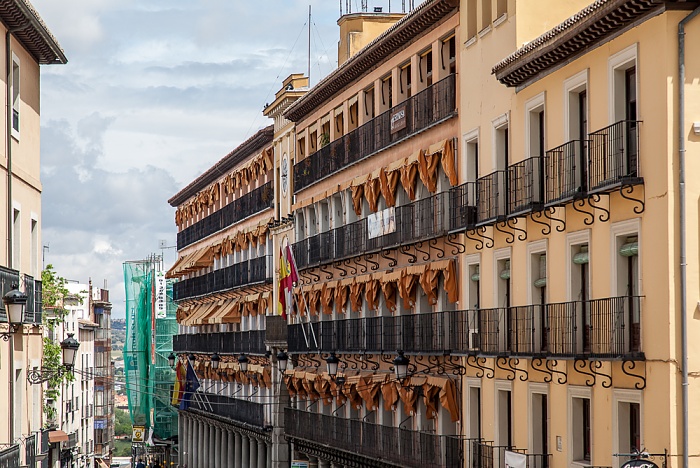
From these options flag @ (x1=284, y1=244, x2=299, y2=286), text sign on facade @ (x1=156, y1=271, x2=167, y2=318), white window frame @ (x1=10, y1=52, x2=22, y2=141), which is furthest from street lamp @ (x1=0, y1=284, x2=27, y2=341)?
text sign on facade @ (x1=156, y1=271, x2=167, y2=318)

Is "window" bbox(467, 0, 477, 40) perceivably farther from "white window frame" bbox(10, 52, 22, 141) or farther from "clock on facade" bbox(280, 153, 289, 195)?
"clock on facade" bbox(280, 153, 289, 195)

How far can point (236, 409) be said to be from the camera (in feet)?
230

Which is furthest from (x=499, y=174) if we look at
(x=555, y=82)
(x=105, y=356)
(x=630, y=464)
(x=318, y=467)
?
(x=105, y=356)

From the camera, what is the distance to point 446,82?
39.5m

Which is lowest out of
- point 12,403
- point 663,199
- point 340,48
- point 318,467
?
point 318,467

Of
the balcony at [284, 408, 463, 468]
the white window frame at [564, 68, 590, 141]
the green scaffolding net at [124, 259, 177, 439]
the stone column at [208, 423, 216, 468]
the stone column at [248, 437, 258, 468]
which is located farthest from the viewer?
the green scaffolding net at [124, 259, 177, 439]

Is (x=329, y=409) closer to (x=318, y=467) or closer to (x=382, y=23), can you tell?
(x=318, y=467)

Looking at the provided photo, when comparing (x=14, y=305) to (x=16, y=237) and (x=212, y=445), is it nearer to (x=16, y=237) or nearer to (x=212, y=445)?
(x=16, y=237)

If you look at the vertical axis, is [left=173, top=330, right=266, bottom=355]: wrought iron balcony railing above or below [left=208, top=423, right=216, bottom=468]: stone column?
above

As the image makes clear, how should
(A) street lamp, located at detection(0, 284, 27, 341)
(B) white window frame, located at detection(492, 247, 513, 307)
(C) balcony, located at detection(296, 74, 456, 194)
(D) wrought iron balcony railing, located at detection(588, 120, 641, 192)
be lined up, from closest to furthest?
(D) wrought iron balcony railing, located at detection(588, 120, 641, 192)
(A) street lamp, located at detection(0, 284, 27, 341)
(B) white window frame, located at detection(492, 247, 513, 307)
(C) balcony, located at detection(296, 74, 456, 194)

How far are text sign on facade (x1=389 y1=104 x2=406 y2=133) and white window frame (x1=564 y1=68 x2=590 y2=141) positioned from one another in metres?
13.2

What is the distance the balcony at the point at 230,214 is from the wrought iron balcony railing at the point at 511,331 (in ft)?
51.9

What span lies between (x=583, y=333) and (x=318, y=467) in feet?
88.8

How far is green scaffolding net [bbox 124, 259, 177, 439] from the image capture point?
101688 millimetres
